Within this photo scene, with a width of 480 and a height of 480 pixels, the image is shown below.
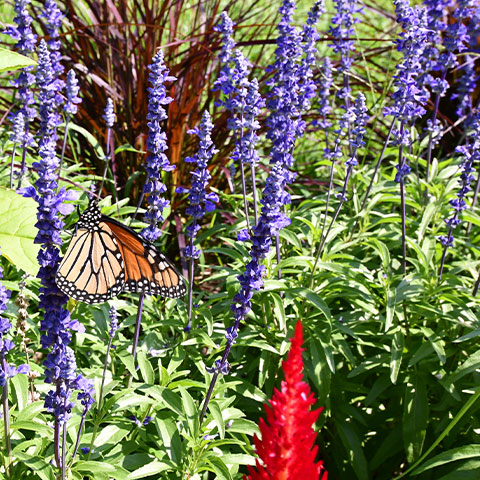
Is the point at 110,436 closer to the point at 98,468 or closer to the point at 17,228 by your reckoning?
the point at 98,468

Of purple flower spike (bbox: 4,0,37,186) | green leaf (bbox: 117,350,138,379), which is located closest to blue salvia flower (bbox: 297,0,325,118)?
purple flower spike (bbox: 4,0,37,186)

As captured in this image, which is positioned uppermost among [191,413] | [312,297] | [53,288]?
[53,288]

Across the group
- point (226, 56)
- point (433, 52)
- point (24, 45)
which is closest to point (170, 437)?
point (226, 56)

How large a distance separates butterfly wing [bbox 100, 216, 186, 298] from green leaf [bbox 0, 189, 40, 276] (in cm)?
82

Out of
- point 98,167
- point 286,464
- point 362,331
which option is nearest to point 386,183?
point 362,331

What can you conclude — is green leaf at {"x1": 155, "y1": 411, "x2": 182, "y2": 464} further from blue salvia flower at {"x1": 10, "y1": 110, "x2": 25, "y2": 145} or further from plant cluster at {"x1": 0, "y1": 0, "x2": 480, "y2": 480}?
blue salvia flower at {"x1": 10, "y1": 110, "x2": 25, "y2": 145}

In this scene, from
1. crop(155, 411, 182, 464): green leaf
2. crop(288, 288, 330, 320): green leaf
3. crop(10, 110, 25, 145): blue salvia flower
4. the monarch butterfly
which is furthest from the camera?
crop(10, 110, 25, 145): blue salvia flower

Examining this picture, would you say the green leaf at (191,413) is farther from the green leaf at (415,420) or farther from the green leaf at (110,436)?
the green leaf at (415,420)

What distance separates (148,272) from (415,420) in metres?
1.62

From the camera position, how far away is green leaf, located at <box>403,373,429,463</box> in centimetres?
344

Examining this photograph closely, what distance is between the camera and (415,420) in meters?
3.50

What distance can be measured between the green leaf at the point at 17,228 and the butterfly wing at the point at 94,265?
1.95ft

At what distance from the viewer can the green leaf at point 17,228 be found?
2406 mm

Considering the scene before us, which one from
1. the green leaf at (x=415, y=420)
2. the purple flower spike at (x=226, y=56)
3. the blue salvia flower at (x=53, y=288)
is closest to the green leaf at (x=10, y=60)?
the blue salvia flower at (x=53, y=288)
